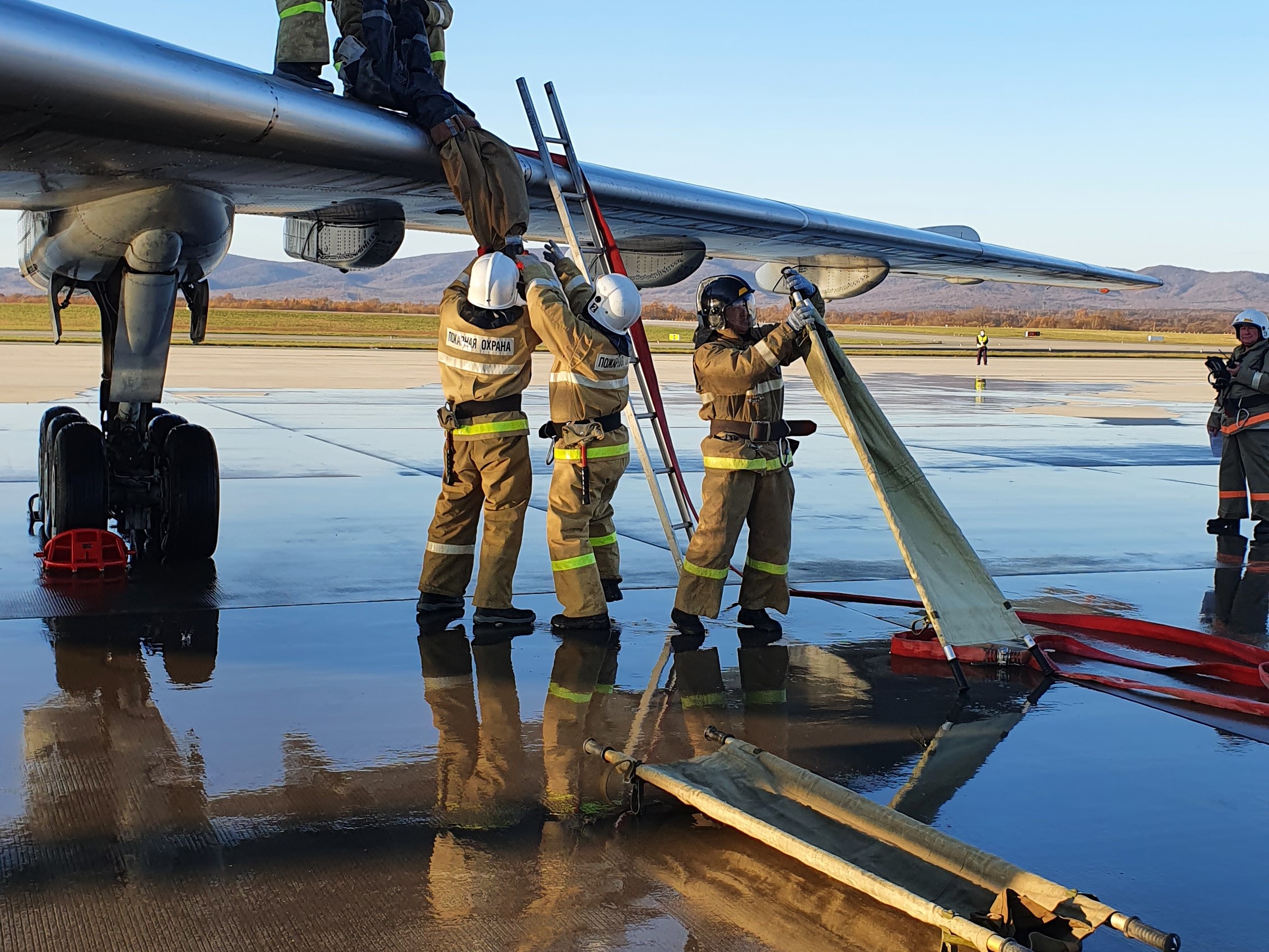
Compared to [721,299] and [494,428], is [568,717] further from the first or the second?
[721,299]

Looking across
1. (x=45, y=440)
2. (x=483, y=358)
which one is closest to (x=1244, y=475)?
(x=483, y=358)

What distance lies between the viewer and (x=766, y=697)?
5.89 metres

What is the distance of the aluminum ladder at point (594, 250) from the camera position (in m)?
7.67

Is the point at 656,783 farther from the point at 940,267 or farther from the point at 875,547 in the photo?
the point at 940,267

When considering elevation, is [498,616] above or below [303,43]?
below

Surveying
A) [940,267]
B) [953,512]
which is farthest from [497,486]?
[940,267]

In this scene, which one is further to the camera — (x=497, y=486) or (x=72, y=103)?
(x=497, y=486)

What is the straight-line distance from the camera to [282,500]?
446 inches

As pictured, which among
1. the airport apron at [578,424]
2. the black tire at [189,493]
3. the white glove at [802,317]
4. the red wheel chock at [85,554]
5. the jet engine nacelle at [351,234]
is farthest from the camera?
the jet engine nacelle at [351,234]

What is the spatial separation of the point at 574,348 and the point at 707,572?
4.69 ft

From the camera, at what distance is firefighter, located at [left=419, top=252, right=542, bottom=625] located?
273 inches

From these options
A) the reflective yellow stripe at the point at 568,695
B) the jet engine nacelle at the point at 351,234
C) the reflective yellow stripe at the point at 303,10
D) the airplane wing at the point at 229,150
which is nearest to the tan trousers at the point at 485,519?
the reflective yellow stripe at the point at 568,695

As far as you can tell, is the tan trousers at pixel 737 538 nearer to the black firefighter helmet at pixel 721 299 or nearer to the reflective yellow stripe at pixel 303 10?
the black firefighter helmet at pixel 721 299

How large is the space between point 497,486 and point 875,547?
393 centimetres
